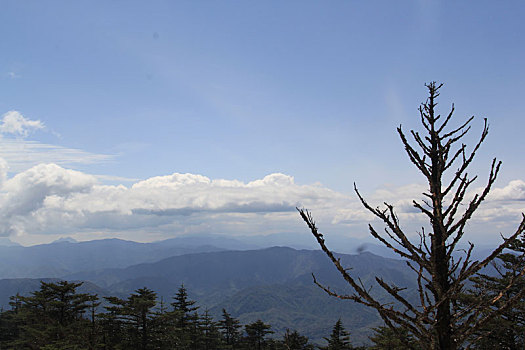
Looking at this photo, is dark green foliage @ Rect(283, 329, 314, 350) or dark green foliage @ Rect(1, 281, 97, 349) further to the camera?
dark green foliage @ Rect(1, 281, 97, 349)

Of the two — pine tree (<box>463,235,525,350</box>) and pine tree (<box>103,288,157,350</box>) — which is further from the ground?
pine tree (<box>463,235,525,350</box>)

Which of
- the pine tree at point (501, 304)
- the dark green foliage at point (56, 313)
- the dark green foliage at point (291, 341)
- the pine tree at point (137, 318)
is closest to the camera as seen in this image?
the pine tree at point (501, 304)

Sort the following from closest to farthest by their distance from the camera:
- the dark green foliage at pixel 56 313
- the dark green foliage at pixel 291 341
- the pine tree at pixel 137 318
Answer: the dark green foliage at pixel 291 341, the pine tree at pixel 137 318, the dark green foliage at pixel 56 313

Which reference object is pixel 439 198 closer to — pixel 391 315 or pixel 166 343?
pixel 391 315

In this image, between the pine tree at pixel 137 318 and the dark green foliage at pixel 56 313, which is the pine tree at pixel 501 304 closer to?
the pine tree at pixel 137 318

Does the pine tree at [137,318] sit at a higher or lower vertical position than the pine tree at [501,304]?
lower

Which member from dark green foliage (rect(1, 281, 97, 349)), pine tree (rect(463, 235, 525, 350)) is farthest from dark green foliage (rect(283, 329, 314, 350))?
dark green foliage (rect(1, 281, 97, 349))

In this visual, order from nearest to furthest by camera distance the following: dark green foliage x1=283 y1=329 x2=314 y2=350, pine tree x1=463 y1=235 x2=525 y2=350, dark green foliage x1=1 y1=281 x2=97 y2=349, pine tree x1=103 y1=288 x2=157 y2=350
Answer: pine tree x1=463 y1=235 x2=525 y2=350
dark green foliage x1=283 y1=329 x2=314 y2=350
pine tree x1=103 y1=288 x2=157 y2=350
dark green foliage x1=1 y1=281 x2=97 y2=349

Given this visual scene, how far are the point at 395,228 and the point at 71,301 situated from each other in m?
36.3

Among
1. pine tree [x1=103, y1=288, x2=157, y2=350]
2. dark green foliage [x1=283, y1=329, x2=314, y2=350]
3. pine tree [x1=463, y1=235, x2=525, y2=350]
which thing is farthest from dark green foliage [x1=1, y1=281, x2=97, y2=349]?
pine tree [x1=463, y1=235, x2=525, y2=350]

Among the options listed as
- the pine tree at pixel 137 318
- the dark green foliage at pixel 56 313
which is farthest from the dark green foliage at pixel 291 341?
the dark green foliage at pixel 56 313

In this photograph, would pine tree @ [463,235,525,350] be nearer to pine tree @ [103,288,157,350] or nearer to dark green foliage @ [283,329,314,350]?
dark green foliage @ [283,329,314,350]

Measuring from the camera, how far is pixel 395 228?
14.9 feet

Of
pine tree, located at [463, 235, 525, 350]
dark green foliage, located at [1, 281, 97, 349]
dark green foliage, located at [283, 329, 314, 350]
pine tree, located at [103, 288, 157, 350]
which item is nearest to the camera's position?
pine tree, located at [463, 235, 525, 350]
